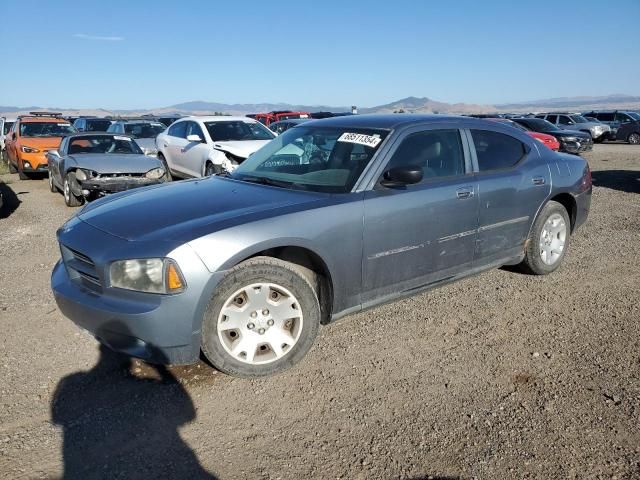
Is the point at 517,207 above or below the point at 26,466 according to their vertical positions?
above

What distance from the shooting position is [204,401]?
10.1 ft

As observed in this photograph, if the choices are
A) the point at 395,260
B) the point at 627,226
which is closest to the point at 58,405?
the point at 395,260

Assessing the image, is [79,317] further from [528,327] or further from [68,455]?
[528,327]

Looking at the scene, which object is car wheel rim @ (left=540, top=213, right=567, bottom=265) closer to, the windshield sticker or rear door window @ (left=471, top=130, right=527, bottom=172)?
rear door window @ (left=471, top=130, right=527, bottom=172)

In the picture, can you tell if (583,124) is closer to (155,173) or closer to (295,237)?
(155,173)

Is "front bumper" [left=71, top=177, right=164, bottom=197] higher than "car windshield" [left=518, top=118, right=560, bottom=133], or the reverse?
"car windshield" [left=518, top=118, right=560, bottom=133]

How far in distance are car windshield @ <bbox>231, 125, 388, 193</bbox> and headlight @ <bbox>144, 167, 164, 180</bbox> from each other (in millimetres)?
5280

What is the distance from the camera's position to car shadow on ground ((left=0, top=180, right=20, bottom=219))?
8873 millimetres

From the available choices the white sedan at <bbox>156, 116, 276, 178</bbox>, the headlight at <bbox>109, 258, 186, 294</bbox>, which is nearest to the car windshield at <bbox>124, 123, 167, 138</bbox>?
the white sedan at <bbox>156, 116, 276, 178</bbox>

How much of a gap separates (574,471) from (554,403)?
0.61m

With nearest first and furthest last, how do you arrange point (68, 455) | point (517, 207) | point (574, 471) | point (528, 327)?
point (574, 471) < point (68, 455) < point (528, 327) < point (517, 207)

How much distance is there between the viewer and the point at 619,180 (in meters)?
11.8

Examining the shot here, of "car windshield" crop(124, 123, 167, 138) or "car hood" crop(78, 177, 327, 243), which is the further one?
"car windshield" crop(124, 123, 167, 138)

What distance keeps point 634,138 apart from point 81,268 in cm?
2972
